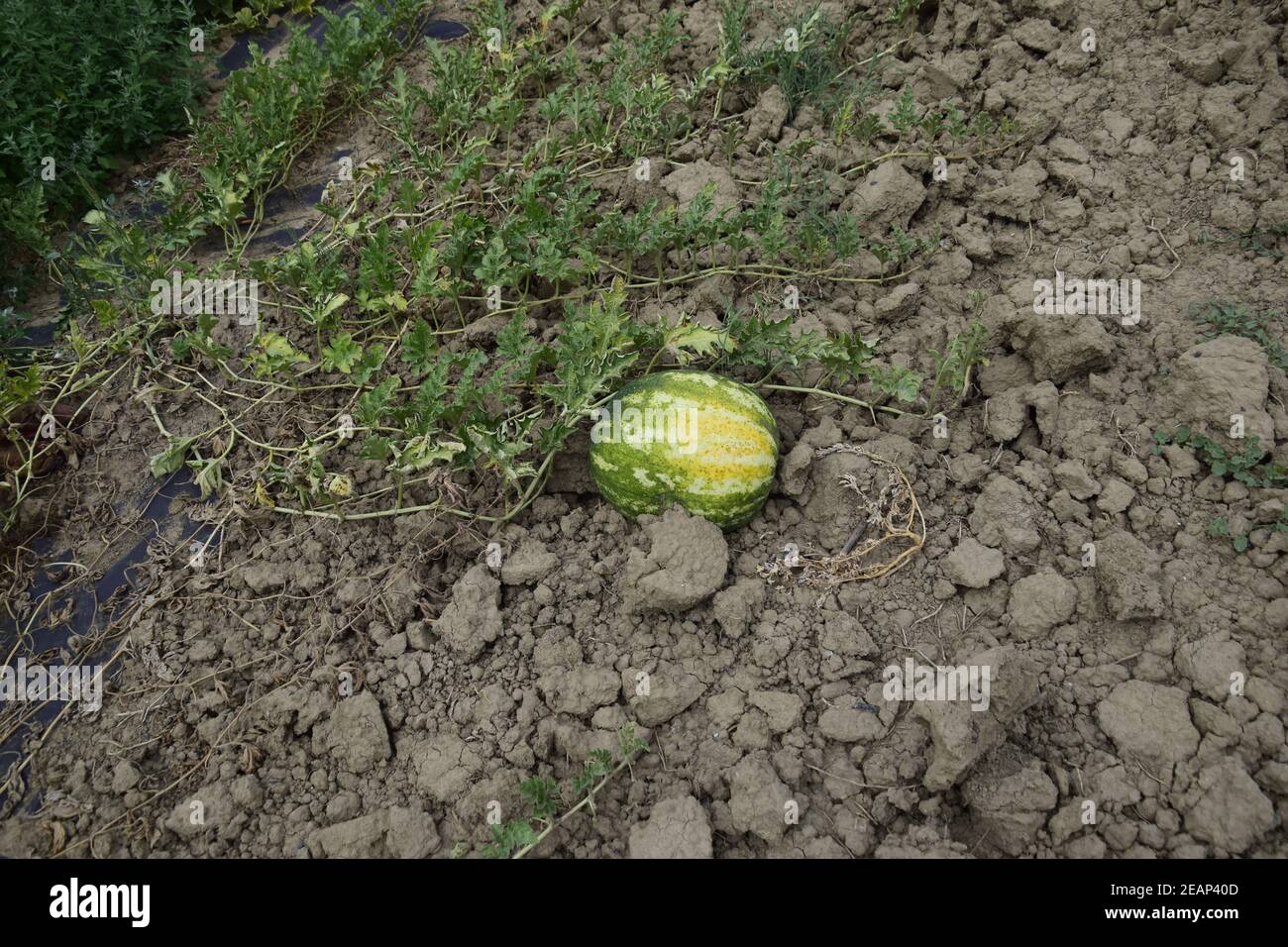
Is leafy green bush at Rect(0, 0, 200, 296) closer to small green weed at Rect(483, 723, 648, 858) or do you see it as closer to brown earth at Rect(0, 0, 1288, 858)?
brown earth at Rect(0, 0, 1288, 858)

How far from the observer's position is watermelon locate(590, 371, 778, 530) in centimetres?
335

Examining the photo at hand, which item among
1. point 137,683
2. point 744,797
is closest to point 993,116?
point 744,797

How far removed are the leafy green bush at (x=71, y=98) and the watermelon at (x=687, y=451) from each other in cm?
346

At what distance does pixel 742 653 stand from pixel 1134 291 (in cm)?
233

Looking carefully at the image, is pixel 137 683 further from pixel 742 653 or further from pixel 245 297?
pixel 742 653

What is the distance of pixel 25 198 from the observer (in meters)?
4.73

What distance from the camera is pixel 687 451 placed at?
334 cm

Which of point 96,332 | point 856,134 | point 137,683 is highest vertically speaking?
point 856,134

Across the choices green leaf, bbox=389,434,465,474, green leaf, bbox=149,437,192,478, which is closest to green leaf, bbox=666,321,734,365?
green leaf, bbox=389,434,465,474

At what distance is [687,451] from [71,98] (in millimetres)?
4567

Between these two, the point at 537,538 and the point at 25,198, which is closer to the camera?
the point at 537,538

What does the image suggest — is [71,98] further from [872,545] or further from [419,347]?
[872,545]

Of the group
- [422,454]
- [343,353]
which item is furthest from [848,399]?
[343,353]

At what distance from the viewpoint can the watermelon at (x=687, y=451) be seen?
335cm
